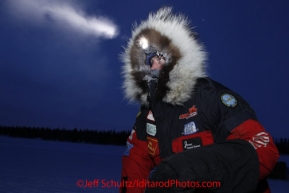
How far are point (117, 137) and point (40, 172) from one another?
33461 mm

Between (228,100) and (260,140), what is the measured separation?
12.6 inches

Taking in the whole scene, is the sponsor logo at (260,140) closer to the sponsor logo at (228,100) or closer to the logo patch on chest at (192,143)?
the sponsor logo at (228,100)

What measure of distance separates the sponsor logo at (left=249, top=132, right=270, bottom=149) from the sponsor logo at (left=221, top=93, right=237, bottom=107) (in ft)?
0.77

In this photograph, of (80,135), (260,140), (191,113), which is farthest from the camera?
(80,135)

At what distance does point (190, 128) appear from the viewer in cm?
179

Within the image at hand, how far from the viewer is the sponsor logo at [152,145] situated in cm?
204

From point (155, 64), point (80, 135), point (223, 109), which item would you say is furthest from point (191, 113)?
point (80, 135)

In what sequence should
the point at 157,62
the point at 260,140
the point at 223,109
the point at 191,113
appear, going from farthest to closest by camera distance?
the point at 157,62, the point at 191,113, the point at 223,109, the point at 260,140

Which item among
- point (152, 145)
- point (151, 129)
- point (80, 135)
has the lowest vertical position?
point (152, 145)

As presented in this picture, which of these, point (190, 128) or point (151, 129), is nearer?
point (190, 128)

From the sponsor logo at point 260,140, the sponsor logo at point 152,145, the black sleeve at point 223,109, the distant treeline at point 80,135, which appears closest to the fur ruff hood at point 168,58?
the black sleeve at point 223,109

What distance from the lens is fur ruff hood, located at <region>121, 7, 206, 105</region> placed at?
1.79 meters

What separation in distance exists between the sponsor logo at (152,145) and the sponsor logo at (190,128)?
0.94ft

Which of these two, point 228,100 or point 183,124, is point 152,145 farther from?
point 228,100
